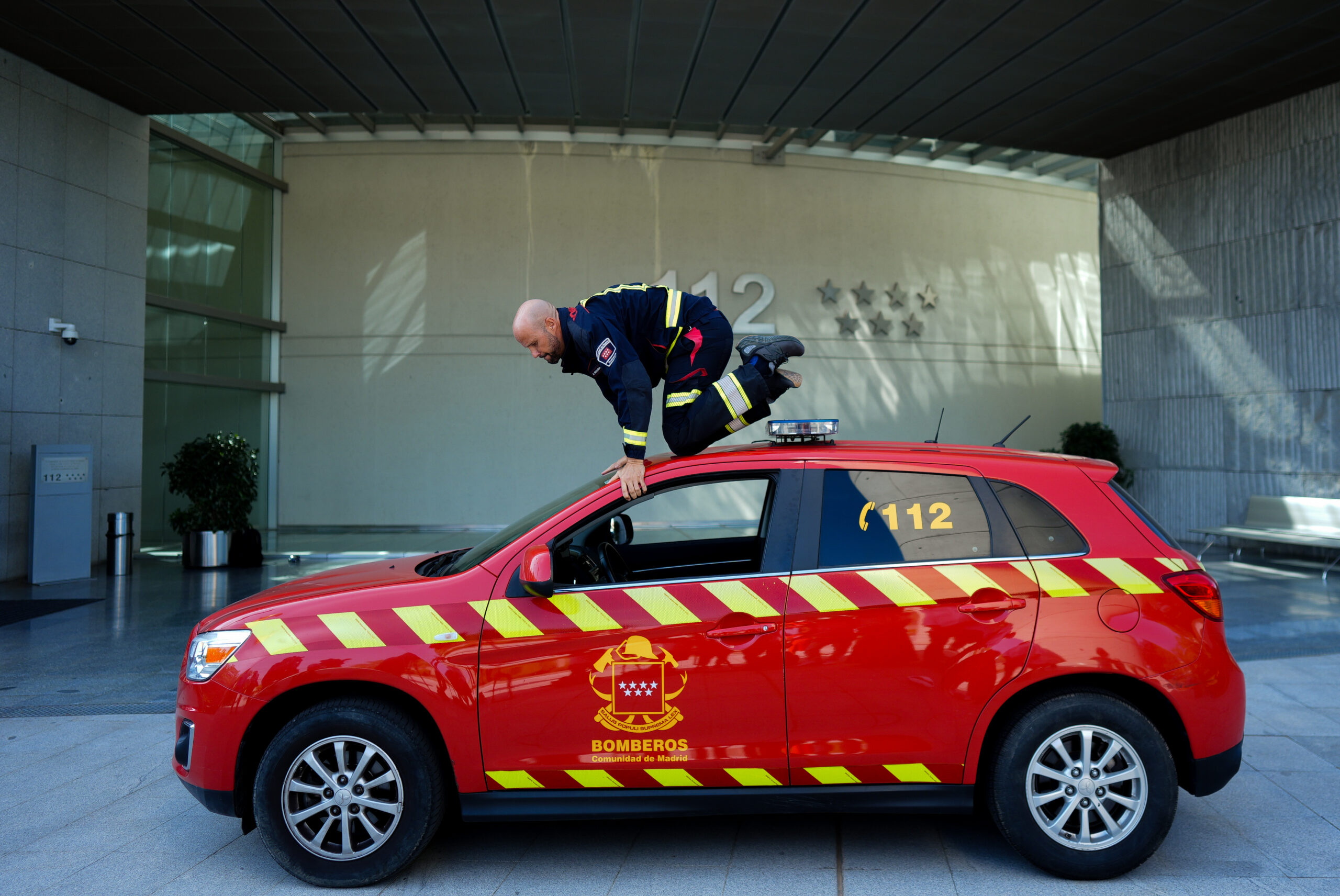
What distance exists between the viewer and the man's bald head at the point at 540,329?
3.84 metres

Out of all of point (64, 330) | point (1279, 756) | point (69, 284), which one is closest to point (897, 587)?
point (1279, 756)

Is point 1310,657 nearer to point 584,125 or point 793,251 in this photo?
point 793,251

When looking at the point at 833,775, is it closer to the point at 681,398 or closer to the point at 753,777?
the point at 753,777

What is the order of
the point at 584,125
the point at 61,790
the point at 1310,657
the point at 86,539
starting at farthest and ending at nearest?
the point at 584,125 → the point at 86,539 → the point at 1310,657 → the point at 61,790

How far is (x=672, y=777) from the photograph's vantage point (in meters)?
3.09

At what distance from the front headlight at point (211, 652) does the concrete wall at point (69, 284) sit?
9.21 metres

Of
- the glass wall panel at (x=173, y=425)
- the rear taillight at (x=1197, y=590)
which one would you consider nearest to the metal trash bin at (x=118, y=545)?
the glass wall panel at (x=173, y=425)

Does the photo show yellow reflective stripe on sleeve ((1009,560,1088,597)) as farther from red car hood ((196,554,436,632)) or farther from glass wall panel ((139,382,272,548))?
glass wall panel ((139,382,272,548))

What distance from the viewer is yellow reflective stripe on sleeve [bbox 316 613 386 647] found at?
3115 millimetres

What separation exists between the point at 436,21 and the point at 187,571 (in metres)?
7.63

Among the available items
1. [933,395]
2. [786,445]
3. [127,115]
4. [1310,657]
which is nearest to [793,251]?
[933,395]

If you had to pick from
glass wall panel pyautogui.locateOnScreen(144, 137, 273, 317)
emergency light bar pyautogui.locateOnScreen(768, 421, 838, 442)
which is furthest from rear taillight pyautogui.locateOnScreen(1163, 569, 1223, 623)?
glass wall panel pyautogui.locateOnScreen(144, 137, 273, 317)

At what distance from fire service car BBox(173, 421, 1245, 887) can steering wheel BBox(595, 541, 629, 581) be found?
0.39 meters

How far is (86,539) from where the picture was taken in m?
10.7
